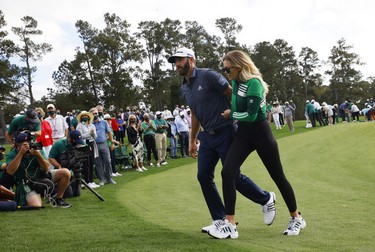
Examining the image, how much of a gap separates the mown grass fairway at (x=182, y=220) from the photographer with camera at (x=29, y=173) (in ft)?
1.45

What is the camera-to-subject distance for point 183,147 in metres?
24.7

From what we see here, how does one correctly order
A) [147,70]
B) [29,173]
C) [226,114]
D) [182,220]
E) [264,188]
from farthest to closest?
[147,70] < [264,188] < [29,173] < [182,220] < [226,114]

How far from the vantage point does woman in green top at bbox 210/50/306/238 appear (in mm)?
5453

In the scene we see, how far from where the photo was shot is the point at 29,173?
908cm

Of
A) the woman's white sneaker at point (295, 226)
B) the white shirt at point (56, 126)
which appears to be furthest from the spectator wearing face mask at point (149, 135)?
the woman's white sneaker at point (295, 226)

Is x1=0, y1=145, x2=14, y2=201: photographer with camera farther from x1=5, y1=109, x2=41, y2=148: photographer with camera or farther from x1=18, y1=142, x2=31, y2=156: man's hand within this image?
x1=18, y1=142, x2=31, y2=156: man's hand

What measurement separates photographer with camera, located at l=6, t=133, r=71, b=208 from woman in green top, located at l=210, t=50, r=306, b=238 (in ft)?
14.6

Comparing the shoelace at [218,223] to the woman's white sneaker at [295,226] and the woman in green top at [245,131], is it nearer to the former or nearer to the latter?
the woman in green top at [245,131]

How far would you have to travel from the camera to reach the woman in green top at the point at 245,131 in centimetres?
545

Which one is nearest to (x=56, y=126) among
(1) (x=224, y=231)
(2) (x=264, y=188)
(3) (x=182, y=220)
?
(2) (x=264, y=188)

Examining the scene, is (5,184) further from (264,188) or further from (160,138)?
(160,138)

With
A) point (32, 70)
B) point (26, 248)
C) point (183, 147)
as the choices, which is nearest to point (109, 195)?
point (26, 248)

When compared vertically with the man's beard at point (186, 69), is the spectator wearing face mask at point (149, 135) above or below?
below

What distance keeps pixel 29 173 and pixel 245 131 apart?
5.25 metres
